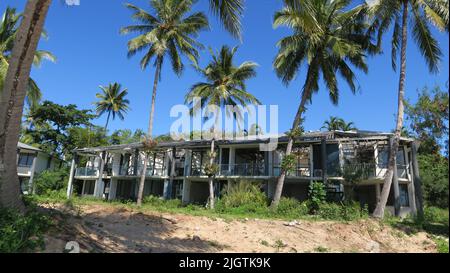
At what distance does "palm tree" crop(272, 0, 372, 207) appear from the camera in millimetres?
22859

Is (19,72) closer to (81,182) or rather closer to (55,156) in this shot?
(81,182)

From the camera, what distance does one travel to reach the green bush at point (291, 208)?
21.3 metres

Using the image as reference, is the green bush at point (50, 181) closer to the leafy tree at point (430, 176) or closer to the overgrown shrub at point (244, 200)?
the overgrown shrub at point (244, 200)

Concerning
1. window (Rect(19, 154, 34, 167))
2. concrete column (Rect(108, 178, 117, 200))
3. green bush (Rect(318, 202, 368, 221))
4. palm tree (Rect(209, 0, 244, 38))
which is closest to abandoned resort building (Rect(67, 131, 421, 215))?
concrete column (Rect(108, 178, 117, 200))

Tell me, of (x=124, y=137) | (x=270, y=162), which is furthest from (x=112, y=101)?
(x=270, y=162)

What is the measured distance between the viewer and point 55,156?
145ft

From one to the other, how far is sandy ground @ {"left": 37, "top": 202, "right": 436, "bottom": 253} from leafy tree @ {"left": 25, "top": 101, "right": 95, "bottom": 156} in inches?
→ 1225

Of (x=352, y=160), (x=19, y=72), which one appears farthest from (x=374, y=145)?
(x=19, y=72)

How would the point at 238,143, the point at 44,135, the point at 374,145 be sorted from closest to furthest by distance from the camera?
the point at 374,145, the point at 238,143, the point at 44,135

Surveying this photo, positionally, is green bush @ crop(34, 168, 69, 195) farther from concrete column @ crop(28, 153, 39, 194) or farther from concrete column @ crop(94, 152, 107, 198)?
concrete column @ crop(94, 152, 107, 198)

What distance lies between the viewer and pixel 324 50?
24000 millimetres

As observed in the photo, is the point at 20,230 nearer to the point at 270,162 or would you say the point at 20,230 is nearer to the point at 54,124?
the point at 270,162

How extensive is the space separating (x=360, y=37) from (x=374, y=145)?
778 cm

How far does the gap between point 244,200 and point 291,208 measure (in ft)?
10.6
